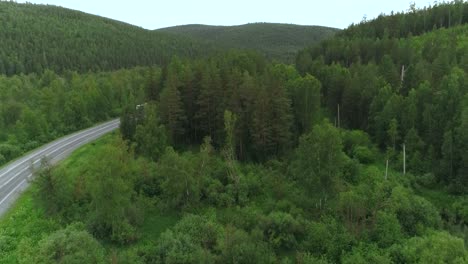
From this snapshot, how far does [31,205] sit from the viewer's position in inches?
1742

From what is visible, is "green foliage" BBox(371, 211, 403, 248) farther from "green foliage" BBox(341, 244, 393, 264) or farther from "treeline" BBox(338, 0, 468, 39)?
"treeline" BBox(338, 0, 468, 39)

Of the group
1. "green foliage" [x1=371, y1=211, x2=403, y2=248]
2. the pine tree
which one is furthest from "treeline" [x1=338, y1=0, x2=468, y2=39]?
"green foliage" [x1=371, y1=211, x2=403, y2=248]

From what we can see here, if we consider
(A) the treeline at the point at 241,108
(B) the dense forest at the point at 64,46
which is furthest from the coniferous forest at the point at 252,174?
(B) the dense forest at the point at 64,46

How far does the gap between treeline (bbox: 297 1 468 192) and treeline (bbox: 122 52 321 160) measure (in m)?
12.9

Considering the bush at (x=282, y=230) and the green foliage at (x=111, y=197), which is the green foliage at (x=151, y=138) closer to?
the green foliage at (x=111, y=197)

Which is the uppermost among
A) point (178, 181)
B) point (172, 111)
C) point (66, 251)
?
point (172, 111)

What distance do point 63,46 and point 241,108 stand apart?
12046 cm

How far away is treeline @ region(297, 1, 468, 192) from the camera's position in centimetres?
5262

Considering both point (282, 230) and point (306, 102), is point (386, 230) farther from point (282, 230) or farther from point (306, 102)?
point (306, 102)

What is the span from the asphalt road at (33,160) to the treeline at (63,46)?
70.4 meters

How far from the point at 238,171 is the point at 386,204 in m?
18.9

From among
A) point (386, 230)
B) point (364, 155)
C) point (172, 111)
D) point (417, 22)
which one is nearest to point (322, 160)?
point (386, 230)

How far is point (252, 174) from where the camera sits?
51125 millimetres

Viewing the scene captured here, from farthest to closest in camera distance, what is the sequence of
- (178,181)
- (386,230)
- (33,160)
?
(33,160)
(178,181)
(386,230)
